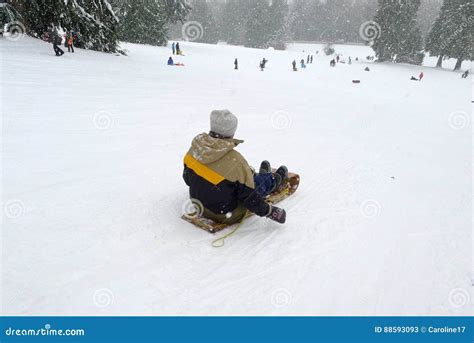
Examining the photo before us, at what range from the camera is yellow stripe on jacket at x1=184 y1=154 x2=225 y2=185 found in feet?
13.8

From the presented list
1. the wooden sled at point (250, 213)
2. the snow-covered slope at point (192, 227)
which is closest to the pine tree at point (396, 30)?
the snow-covered slope at point (192, 227)

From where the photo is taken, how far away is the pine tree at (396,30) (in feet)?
180

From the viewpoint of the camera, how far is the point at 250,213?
5.03 meters

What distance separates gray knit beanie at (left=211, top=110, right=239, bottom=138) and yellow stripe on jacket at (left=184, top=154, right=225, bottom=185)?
0.47 meters

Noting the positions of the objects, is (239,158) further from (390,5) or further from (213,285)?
(390,5)

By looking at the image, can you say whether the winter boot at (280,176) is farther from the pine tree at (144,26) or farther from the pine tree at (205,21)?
the pine tree at (205,21)

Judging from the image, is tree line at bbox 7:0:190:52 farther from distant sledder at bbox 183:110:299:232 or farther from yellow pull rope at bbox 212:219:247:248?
yellow pull rope at bbox 212:219:247:248

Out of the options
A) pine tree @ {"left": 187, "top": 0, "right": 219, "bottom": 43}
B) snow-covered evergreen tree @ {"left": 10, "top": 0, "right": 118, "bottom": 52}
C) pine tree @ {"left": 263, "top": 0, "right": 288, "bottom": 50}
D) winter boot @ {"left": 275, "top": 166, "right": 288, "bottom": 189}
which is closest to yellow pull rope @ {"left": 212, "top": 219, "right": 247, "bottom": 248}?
winter boot @ {"left": 275, "top": 166, "right": 288, "bottom": 189}

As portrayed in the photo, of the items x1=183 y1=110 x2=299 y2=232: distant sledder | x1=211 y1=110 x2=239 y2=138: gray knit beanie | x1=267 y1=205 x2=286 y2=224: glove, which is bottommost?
x1=267 y1=205 x2=286 y2=224: glove

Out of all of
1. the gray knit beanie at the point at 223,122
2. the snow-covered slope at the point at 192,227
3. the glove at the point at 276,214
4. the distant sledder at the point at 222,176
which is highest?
the gray knit beanie at the point at 223,122

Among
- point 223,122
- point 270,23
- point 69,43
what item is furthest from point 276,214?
point 270,23

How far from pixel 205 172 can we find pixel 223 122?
2.19 feet

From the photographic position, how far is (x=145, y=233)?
4.52 metres

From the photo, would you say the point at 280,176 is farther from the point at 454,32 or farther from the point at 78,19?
the point at 454,32
